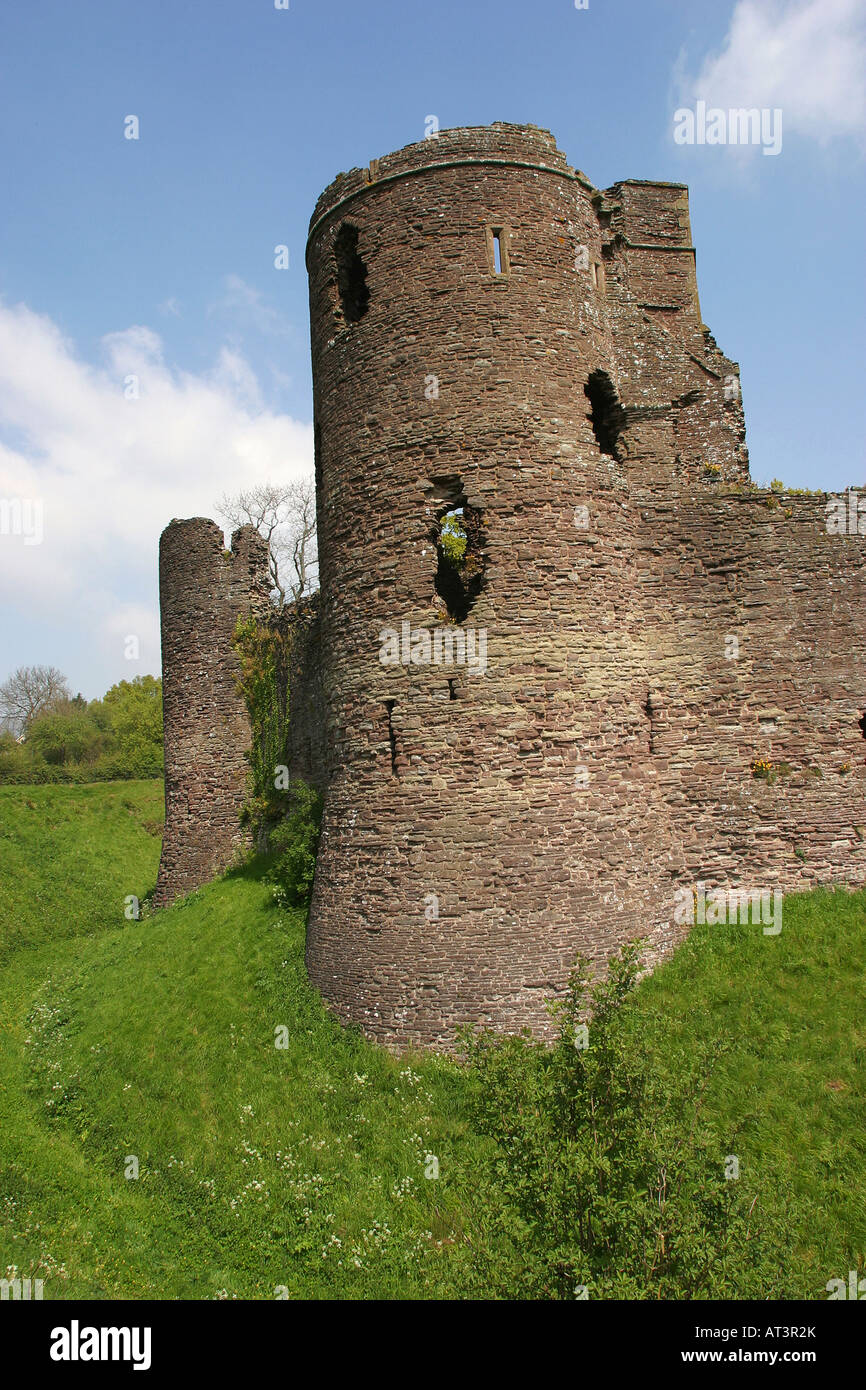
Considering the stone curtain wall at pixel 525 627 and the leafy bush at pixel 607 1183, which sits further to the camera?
the stone curtain wall at pixel 525 627

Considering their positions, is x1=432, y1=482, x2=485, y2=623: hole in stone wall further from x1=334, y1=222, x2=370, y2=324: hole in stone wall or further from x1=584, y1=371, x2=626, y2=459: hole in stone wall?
x1=334, y1=222, x2=370, y2=324: hole in stone wall

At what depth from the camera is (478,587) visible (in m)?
11.2

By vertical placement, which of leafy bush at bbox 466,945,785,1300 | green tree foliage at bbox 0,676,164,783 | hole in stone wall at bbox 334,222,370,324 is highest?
hole in stone wall at bbox 334,222,370,324

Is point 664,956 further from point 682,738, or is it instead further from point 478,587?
point 478,587

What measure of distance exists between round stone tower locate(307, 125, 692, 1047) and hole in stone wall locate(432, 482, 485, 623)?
0.15 ft

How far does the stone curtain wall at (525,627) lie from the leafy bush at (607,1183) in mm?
3630

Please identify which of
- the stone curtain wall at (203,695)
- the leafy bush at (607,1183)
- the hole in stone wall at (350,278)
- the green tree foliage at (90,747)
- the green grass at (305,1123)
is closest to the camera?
the leafy bush at (607,1183)

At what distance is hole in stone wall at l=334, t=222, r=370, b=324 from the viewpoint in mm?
12867

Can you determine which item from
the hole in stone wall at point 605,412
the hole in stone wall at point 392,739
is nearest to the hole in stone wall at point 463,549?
the hole in stone wall at point 392,739

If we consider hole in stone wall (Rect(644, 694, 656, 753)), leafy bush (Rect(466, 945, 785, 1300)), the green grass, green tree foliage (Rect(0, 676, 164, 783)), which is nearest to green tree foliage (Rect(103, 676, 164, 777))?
green tree foliage (Rect(0, 676, 164, 783))

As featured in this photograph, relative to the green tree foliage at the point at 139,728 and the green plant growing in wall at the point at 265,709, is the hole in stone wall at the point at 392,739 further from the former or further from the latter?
the green tree foliage at the point at 139,728

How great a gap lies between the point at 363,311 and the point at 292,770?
388 inches

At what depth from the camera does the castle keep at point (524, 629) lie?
412 inches

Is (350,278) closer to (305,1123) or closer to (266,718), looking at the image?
(266,718)
